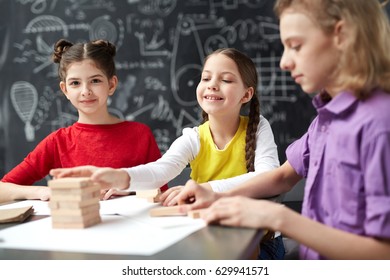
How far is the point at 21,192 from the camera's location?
1668 mm

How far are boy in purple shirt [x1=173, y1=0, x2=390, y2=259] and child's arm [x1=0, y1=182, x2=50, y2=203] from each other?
65cm

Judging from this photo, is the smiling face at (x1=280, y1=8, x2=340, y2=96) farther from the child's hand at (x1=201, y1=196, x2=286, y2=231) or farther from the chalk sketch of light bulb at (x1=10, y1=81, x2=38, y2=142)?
the chalk sketch of light bulb at (x1=10, y1=81, x2=38, y2=142)

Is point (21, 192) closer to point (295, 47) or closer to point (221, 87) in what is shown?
point (221, 87)

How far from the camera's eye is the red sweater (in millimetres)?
2109

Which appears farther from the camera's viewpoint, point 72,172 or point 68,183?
point 72,172

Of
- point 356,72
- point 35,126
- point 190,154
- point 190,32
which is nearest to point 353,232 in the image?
point 356,72

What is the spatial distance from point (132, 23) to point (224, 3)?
710mm

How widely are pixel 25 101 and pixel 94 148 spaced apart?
164 centimetres

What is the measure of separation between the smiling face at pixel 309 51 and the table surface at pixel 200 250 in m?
0.41

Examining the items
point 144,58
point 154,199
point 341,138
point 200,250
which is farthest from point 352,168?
point 144,58

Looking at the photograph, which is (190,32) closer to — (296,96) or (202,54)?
(202,54)

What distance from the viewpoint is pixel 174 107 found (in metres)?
3.36

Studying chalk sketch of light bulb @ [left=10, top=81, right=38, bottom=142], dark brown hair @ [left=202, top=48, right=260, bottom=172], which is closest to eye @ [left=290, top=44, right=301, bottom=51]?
dark brown hair @ [left=202, top=48, right=260, bottom=172]

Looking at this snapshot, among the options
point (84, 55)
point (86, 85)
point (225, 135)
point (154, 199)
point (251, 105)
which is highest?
point (84, 55)
